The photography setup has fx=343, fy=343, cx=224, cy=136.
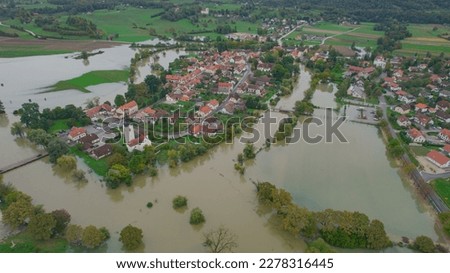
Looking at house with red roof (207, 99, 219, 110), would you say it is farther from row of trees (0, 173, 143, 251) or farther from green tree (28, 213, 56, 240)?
green tree (28, 213, 56, 240)

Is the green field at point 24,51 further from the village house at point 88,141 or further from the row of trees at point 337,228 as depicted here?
the row of trees at point 337,228

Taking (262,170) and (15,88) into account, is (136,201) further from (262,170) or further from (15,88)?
(15,88)

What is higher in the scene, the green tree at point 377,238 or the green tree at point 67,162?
the green tree at point 67,162

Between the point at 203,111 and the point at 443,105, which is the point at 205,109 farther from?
the point at 443,105

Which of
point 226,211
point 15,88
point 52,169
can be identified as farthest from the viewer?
point 15,88

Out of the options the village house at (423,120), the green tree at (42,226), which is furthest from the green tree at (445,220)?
the green tree at (42,226)

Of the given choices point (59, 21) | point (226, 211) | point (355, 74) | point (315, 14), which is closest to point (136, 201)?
point (226, 211)

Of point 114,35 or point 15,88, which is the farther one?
point 114,35

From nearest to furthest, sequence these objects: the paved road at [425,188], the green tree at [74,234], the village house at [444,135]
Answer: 1. the green tree at [74,234]
2. the paved road at [425,188]
3. the village house at [444,135]
